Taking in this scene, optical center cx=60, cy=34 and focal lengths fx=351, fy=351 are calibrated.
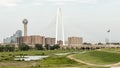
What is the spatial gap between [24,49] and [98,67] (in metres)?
118

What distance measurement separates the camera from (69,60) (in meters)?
58.6

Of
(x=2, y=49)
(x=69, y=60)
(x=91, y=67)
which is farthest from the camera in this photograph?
(x=2, y=49)

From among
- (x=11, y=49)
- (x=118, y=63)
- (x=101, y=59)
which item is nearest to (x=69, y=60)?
(x=101, y=59)

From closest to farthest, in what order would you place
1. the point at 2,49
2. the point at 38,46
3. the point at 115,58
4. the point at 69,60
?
the point at 115,58
the point at 69,60
the point at 2,49
the point at 38,46

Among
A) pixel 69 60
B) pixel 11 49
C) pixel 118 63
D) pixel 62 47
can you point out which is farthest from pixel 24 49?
pixel 118 63

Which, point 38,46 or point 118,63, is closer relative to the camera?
point 118,63

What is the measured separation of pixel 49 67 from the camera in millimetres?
46125

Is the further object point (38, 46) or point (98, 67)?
point (38, 46)

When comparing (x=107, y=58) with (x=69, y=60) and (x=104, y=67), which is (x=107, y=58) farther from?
(x=104, y=67)

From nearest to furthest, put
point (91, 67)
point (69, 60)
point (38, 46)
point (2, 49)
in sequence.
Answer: point (91, 67) < point (69, 60) < point (2, 49) < point (38, 46)

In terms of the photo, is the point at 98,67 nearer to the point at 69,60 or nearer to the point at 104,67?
the point at 104,67

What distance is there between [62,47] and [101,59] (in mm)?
124992

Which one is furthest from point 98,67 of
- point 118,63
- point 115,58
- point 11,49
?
point 11,49

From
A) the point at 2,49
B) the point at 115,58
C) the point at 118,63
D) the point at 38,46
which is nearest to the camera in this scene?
the point at 118,63
